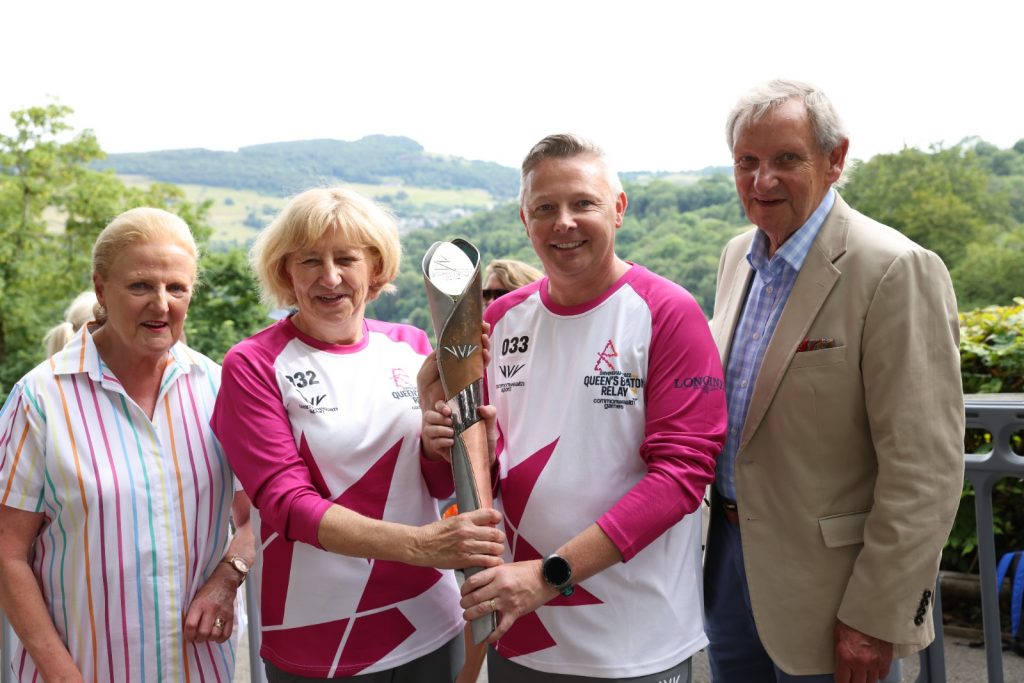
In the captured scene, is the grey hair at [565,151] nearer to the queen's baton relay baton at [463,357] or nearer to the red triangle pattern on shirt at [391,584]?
the queen's baton relay baton at [463,357]

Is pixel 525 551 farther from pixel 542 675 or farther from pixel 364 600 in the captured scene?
pixel 364 600

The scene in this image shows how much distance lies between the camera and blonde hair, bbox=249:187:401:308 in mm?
2045

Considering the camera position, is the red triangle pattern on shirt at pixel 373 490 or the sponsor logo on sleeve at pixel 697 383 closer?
the sponsor logo on sleeve at pixel 697 383

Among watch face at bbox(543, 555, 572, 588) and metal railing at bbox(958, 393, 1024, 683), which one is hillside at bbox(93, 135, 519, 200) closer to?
metal railing at bbox(958, 393, 1024, 683)

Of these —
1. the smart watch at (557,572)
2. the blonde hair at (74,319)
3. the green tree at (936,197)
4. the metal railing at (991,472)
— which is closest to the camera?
the smart watch at (557,572)

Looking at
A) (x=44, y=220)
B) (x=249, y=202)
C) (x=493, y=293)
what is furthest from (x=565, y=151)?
(x=44, y=220)

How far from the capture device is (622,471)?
74.5 inches

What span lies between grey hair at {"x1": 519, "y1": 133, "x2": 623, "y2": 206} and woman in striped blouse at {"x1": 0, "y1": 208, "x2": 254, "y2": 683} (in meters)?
0.85

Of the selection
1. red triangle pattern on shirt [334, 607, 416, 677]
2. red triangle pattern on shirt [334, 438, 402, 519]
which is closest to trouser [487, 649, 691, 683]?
red triangle pattern on shirt [334, 607, 416, 677]

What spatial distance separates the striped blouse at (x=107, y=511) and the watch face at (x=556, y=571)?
34.0 inches

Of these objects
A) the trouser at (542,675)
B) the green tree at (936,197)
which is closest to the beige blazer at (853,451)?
the trouser at (542,675)

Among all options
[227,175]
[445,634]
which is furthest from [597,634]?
[227,175]

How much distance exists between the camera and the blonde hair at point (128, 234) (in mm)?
2031

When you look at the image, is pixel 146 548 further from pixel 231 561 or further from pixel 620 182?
pixel 620 182
